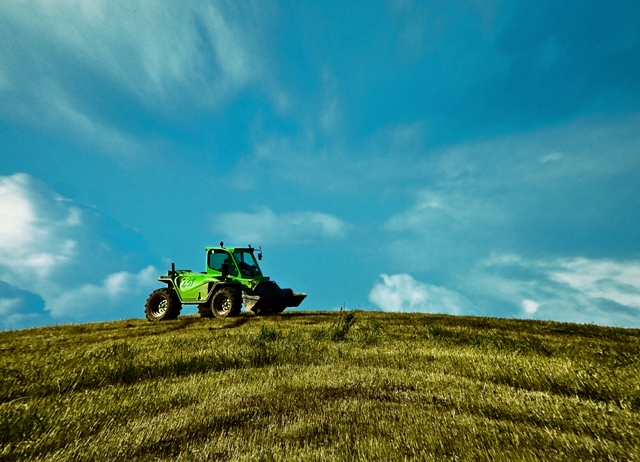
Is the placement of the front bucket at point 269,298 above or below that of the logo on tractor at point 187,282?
below

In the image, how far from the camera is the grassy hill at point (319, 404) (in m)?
2.37

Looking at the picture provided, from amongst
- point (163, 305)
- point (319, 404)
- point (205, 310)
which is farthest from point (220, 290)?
point (319, 404)

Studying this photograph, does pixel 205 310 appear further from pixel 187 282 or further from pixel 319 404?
pixel 319 404

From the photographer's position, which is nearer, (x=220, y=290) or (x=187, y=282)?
(x=220, y=290)

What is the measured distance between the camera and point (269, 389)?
3766 millimetres

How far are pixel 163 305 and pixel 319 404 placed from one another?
1565 centimetres

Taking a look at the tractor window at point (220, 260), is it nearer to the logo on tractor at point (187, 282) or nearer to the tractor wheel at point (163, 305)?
the logo on tractor at point (187, 282)

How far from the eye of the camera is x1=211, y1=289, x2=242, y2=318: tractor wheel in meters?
14.4

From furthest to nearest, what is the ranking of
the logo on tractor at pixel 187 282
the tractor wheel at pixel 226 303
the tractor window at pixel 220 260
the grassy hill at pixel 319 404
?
1. the logo on tractor at pixel 187 282
2. the tractor window at pixel 220 260
3. the tractor wheel at pixel 226 303
4. the grassy hill at pixel 319 404

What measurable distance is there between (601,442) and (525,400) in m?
0.96

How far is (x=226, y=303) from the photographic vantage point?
15.1 m

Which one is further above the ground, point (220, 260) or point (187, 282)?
point (220, 260)

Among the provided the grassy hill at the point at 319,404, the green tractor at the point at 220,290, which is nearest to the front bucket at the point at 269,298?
the green tractor at the point at 220,290

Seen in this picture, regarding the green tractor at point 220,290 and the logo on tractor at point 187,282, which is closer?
the green tractor at point 220,290
